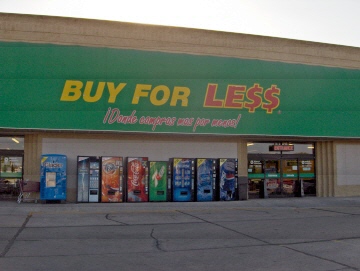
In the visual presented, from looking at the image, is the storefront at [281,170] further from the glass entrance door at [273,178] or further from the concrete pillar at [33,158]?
the concrete pillar at [33,158]

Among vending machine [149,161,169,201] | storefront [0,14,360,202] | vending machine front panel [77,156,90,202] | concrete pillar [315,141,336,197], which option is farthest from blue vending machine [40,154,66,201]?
concrete pillar [315,141,336,197]

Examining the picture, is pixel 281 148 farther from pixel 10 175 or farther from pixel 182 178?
pixel 10 175

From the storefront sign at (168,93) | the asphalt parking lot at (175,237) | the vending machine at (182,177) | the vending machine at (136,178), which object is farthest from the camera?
the vending machine at (182,177)

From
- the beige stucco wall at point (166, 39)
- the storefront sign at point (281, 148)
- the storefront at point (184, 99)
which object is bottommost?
the storefront sign at point (281, 148)

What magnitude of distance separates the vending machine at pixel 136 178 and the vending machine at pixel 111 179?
0.37 meters

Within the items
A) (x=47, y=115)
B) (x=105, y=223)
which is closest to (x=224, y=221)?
(x=105, y=223)

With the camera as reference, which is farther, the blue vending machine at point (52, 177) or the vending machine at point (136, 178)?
the vending machine at point (136, 178)

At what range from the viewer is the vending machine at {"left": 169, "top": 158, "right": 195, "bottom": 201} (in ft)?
66.1

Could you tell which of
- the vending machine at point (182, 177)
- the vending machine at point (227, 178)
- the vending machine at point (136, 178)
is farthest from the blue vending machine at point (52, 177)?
the vending machine at point (227, 178)

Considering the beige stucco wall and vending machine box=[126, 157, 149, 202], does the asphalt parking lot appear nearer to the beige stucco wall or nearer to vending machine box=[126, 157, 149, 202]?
vending machine box=[126, 157, 149, 202]

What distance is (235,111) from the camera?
21391mm

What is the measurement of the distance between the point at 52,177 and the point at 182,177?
17.9 ft

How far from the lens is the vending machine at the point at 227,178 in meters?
20.6

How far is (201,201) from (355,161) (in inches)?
348
